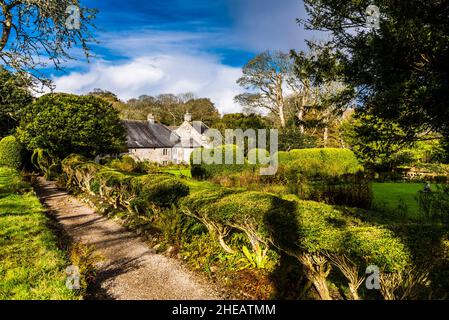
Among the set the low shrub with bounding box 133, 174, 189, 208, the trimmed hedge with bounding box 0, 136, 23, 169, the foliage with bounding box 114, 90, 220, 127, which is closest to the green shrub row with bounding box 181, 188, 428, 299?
the low shrub with bounding box 133, 174, 189, 208

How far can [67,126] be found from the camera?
59.4 feet

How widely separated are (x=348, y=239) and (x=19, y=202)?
12893 millimetres

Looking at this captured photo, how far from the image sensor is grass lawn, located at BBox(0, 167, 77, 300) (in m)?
4.39

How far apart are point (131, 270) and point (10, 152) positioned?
81.1ft

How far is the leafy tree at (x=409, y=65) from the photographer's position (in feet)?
16.7

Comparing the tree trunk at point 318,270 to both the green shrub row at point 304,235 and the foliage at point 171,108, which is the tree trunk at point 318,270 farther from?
the foliage at point 171,108

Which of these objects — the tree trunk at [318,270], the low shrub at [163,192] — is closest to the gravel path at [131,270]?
the low shrub at [163,192]

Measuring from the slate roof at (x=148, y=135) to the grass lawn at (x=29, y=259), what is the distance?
100 feet

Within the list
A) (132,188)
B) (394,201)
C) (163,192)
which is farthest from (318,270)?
(394,201)

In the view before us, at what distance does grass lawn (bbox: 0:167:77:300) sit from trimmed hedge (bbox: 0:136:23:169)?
17224 mm

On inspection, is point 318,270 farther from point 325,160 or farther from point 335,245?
point 325,160

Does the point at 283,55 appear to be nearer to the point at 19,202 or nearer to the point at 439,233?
the point at 19,202

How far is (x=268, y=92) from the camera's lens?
32.5 meters
